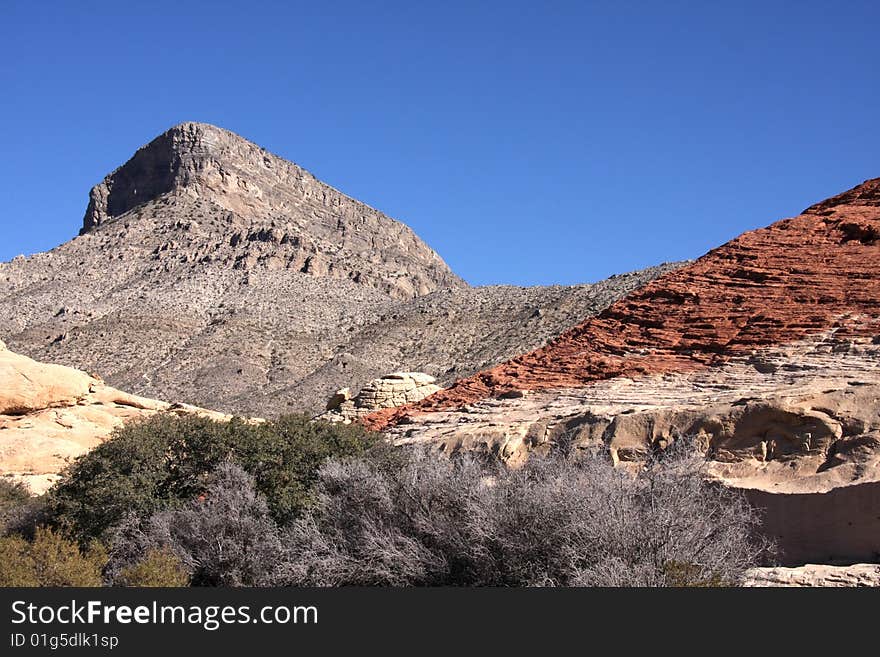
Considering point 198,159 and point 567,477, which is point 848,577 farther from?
point 198,159

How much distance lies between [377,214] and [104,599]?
357 ft

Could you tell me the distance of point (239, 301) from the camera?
2591 inches

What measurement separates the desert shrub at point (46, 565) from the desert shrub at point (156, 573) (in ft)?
1.57

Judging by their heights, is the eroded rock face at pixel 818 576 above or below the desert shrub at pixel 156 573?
below

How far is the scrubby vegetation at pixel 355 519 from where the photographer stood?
896cm

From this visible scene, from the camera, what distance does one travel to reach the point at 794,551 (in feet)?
35.4

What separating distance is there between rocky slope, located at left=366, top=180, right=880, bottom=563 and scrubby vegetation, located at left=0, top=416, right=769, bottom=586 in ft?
2.64

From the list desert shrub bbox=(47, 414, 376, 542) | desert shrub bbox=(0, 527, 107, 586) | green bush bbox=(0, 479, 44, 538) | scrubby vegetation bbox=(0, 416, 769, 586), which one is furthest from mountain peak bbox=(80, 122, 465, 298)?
desert shrub bbox=(0, 527, 107, 586)

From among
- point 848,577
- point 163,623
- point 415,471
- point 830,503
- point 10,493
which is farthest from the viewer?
point 10,493

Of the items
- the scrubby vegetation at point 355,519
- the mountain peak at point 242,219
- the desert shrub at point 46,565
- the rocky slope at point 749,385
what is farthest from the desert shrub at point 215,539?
the mountain peak at point 242,219

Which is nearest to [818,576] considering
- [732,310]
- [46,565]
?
[46,565]

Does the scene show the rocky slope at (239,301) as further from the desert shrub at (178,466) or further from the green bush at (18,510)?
the desert shrub at (178,466)

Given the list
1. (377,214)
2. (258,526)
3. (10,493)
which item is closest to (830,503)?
(258,526)

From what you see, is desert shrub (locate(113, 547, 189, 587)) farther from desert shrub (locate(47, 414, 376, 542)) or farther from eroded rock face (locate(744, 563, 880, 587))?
eroded rock face (locate(744, 563, 880, 587))
